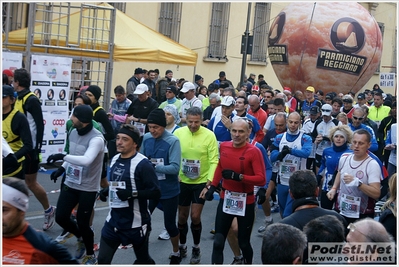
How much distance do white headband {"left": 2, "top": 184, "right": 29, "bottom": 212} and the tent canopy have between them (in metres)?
9.48

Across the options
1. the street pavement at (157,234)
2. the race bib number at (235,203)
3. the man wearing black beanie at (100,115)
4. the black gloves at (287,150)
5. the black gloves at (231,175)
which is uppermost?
the man wearing black beanie at (100,115)

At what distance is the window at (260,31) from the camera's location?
3120 cm

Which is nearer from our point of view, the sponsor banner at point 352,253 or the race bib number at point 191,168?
the sponsor banner at point 352,253

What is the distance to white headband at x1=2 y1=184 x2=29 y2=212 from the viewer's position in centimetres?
424

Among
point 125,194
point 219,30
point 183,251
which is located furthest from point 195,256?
point 219,30

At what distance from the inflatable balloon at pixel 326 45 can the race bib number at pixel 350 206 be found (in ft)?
49.3

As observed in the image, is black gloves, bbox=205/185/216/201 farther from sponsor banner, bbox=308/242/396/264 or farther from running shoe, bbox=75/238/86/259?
sponsor banner, bbox=308/242/396/264

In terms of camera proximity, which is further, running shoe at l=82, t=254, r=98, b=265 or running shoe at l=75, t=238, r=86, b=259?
running shoe at l=75, t=238, r=86, b=259

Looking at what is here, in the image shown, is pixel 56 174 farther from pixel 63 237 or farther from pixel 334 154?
pixel 334 154

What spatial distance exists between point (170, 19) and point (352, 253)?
23.4 metres

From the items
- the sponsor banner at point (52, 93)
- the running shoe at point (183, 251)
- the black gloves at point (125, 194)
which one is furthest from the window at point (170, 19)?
the black gloves at point (125, 194)

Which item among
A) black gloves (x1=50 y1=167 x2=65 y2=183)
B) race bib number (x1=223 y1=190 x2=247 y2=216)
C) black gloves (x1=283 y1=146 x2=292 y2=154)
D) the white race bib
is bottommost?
race bib number (x1=223 y1=190 x2=247 y2=216)

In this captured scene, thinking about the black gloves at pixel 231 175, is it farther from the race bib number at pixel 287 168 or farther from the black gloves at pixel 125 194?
the race bib number at pixel 287 168

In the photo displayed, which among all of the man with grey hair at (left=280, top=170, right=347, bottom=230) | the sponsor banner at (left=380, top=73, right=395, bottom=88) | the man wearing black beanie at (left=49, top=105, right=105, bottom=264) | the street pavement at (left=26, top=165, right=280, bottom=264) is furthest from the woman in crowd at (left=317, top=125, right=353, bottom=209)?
the sponsor banner at (left=380, top=73, right=395, bottom=88)
